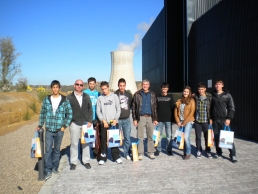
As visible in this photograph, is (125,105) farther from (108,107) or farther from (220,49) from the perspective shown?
(220,49)

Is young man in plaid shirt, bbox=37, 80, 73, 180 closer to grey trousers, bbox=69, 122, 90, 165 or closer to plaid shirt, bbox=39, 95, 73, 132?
plaid shirt, bbox=39, 95, 73, 132

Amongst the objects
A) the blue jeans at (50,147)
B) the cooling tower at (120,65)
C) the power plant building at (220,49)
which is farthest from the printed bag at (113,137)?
the cooling tower at (120,65)

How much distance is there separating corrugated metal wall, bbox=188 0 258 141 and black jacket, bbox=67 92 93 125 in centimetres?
485

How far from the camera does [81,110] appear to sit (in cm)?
448

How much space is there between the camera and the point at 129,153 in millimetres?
5367

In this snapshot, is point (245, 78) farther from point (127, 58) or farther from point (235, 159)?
point (127, 58)

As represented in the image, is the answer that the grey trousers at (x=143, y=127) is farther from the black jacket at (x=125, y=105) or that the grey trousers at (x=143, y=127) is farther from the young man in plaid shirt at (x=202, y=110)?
the young man in plaid shirt at (x=202, y=110)

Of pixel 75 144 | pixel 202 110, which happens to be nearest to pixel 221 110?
pixel 202 110

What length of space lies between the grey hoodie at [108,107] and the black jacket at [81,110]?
244mm

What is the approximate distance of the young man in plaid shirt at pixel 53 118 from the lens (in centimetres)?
410

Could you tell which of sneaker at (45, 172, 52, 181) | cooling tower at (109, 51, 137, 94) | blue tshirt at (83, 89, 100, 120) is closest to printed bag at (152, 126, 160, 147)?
blue tshirt at (83, 89, 100, 120)

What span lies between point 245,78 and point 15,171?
6.57 meters

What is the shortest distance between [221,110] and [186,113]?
688mm

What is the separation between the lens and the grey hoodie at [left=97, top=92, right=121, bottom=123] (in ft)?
15.6
